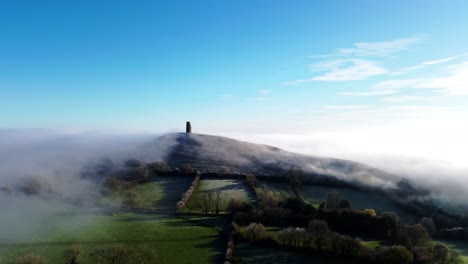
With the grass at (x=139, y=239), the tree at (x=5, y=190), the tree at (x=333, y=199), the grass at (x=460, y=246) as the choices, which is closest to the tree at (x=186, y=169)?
the grass at (x=139, y=239)

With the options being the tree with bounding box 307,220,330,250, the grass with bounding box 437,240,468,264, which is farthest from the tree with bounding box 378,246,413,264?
the grass with bounding box 437,240,468,264

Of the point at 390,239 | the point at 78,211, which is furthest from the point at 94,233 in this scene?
the point at 390,239

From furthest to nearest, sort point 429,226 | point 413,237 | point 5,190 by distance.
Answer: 1. point 5,190
2. point 429,226
3. point 413,237

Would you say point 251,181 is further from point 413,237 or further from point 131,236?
point 413,237

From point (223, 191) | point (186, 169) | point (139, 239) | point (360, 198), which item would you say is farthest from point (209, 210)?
point (360, 198)

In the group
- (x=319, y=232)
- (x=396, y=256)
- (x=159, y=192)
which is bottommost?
(x=396, y=256)

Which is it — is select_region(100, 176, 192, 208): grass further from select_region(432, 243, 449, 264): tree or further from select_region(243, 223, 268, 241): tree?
select_region(432, 243, 449, 264): tree

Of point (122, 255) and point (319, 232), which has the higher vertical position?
point (319, 232)
